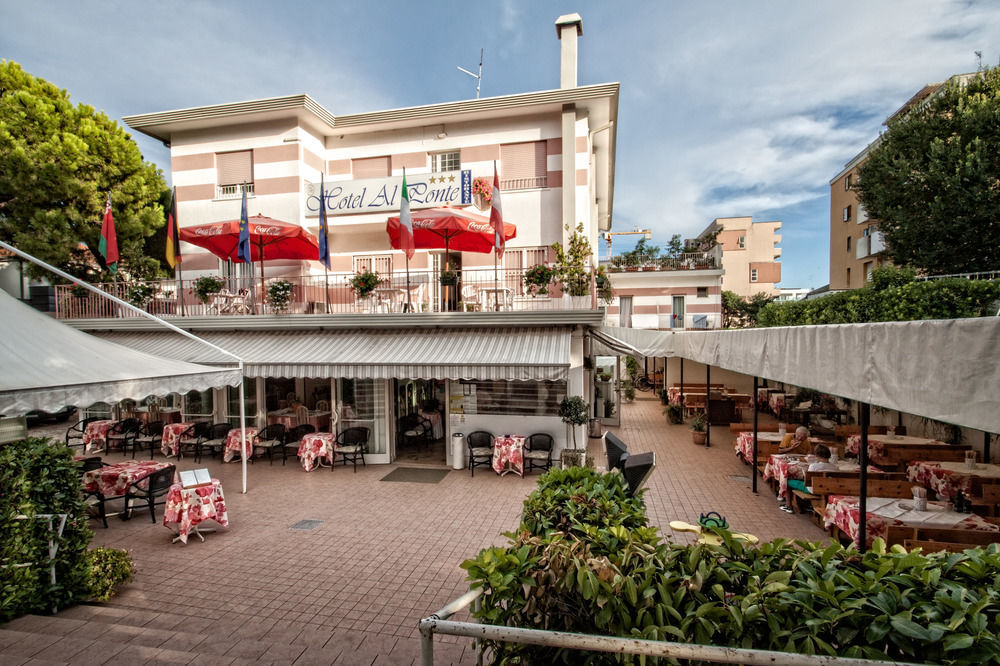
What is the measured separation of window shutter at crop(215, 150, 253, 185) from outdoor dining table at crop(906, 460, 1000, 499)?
1907 cm

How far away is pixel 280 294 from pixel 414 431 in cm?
552

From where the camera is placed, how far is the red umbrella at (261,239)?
12.4 m

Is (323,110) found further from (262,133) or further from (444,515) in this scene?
(444,515)

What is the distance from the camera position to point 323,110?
49.8 feet

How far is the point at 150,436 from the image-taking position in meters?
13.7

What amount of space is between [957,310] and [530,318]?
14.1 metres

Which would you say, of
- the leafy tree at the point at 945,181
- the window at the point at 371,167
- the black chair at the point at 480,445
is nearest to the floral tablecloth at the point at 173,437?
the black chair at the point at 480,445

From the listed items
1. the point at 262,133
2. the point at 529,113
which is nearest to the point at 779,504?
the point at 529,113

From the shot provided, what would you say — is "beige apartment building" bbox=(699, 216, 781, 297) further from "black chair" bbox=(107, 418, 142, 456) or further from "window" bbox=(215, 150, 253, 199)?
"black chair" bbox=(107, 418, 142, 456)

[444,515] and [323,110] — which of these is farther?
[323,110]

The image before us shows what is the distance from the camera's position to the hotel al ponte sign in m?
14.3

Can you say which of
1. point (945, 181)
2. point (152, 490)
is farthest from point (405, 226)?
point (945, 181)

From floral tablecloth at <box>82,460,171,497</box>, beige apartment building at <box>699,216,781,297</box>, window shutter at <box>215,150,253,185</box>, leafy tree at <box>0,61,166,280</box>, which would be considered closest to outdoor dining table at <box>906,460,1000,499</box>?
floral tablecloth at <box>82,460,171,497</box>

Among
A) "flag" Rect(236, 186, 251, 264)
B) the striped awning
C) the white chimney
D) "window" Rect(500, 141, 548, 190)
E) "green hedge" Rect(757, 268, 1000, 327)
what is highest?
the white chimney
